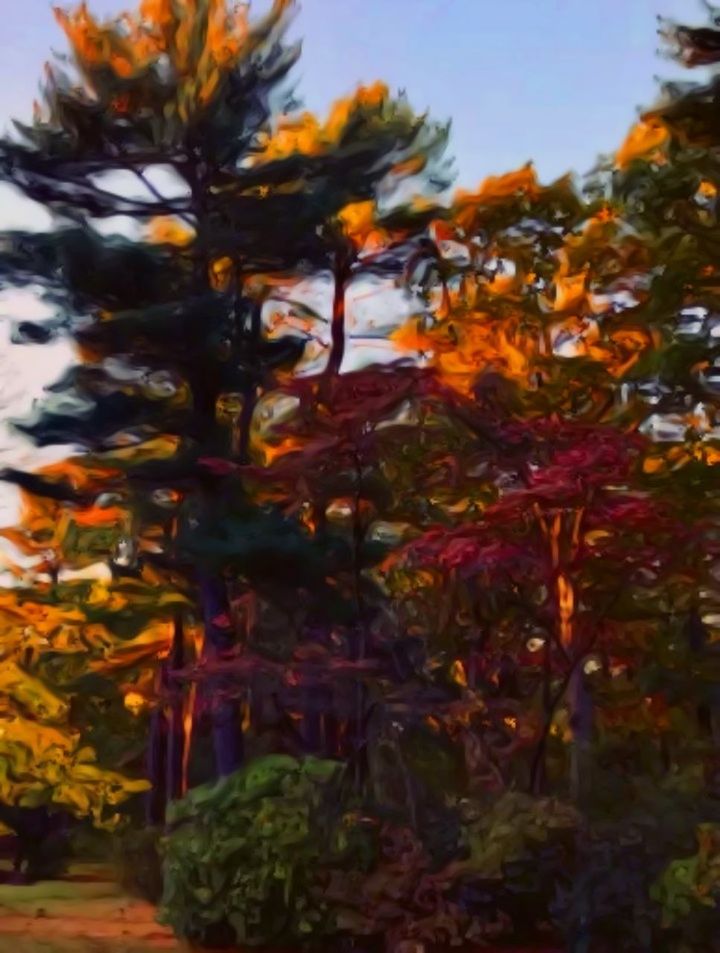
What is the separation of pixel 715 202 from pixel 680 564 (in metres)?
4.39

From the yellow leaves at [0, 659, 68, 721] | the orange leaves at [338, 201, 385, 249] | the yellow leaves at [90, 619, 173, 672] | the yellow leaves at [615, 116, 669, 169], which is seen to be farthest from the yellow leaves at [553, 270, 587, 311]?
the yellow leaves at [0, 659, 68, 721]

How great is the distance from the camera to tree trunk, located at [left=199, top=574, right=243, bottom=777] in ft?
54.6

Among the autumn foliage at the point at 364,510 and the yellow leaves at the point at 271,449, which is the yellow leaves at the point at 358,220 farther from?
the yellow leaves at the point at 271,449

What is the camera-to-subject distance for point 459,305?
1706 centimetres

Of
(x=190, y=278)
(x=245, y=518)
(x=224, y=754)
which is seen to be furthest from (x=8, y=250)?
(x=224, y=754)

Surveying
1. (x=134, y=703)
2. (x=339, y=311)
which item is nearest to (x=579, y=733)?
(x=339, y=311)

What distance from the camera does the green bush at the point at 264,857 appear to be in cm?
1112

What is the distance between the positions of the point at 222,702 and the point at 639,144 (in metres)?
9.83

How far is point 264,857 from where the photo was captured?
11188 mm

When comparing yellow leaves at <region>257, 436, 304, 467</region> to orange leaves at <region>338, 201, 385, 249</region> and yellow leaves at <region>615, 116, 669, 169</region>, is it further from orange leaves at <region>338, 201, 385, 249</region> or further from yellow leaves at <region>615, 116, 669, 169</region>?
yellow leaves at <region>615, 116, 669, 169</region>

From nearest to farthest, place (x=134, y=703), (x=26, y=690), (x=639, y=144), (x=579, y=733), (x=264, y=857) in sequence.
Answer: (x=264, y=857), (x=579, y=733), (x=26, y=690), (x=639, y=144), (x=134, y=703)

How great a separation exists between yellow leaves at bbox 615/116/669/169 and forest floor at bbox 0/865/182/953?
38.9ft

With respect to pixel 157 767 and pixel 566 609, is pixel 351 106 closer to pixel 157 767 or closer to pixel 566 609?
→ pixel 566 609

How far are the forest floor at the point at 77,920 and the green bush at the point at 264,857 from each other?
0.67m
